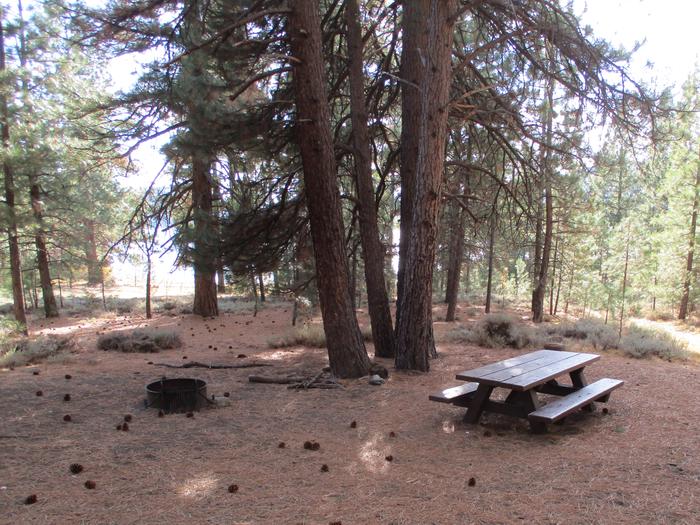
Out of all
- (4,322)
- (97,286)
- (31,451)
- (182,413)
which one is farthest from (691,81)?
(97,286)

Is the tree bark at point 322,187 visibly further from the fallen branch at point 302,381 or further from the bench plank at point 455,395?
the bench plank at point 455,395

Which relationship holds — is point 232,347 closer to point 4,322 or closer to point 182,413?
point 182,413

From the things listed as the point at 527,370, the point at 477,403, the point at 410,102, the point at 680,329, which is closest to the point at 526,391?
the point at 527,370

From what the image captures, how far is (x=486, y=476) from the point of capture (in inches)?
139

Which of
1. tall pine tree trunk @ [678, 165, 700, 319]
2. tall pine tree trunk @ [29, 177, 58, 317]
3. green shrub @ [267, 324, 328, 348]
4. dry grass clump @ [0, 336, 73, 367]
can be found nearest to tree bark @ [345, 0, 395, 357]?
green shrub @ [267, 324, 328, 348]

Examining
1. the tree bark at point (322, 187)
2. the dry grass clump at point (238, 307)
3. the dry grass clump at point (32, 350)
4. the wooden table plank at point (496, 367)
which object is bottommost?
the dry grass clump at point (238, 307)

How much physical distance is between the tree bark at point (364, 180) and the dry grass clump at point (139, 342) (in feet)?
15.6

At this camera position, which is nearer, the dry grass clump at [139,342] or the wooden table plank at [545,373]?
the wooden table plank at [545,373]

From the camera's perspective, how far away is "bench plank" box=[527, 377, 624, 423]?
408 cm

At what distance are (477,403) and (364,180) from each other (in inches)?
173

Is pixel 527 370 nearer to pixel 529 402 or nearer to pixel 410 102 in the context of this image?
pixel 529 402

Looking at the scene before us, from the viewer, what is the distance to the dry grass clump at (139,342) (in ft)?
31.4

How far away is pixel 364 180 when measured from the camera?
26.0 feet

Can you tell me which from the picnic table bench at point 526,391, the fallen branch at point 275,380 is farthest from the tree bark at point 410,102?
the picnic table bench at point 526,391
